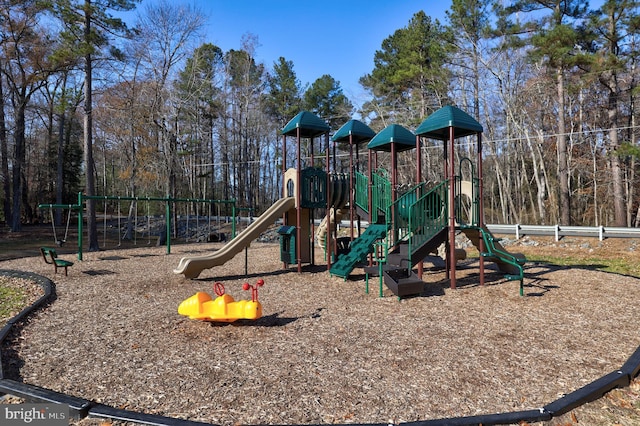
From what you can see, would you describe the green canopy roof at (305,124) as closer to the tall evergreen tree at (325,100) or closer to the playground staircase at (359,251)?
the playground staircase at (359,251)

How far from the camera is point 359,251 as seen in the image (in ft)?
27.9

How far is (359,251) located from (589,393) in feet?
17.9

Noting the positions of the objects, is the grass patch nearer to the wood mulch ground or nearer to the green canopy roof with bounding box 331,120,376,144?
the wood mulch ground

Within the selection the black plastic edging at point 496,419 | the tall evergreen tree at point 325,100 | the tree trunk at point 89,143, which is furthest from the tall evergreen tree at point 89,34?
the tall evergreen tree at point 325,100

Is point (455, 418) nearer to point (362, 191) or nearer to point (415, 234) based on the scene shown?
point (415, 234)

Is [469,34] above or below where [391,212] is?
above

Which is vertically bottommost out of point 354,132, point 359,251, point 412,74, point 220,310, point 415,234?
point 220,310

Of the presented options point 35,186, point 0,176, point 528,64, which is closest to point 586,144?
point 528,64

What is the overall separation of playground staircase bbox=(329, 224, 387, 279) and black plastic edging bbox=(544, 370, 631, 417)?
201 inches

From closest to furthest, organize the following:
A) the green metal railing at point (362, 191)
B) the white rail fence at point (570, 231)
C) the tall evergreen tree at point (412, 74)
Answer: the green metal railing at point (362, 191) < the white rail fence at point (570, 231) < the tall evergreen tree at point (412, 74)

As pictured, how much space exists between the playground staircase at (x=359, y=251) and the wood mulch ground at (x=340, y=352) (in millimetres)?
750

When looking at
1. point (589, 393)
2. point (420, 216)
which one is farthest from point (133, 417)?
point (420, 216)

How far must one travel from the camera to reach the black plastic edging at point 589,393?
3.05 meters

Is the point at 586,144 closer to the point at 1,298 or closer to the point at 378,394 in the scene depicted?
the point at 378,394
